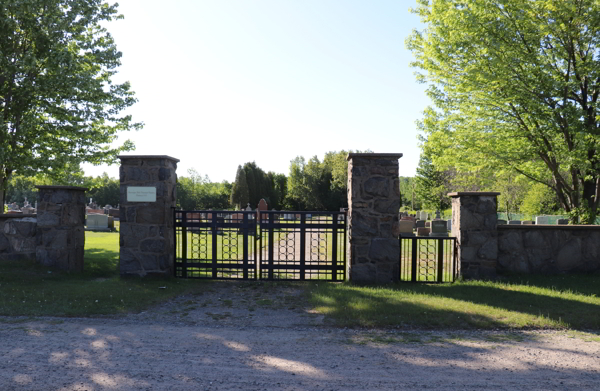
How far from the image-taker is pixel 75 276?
8602 millimetres

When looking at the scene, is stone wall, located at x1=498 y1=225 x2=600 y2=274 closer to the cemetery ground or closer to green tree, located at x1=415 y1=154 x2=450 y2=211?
the cemetery ground

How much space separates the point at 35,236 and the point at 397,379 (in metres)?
9.04

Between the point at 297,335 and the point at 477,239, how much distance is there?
4.98m

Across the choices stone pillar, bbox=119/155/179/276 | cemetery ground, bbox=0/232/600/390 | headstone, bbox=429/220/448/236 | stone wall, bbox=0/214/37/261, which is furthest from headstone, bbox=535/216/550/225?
stone wall, bbox=0/214/37/261

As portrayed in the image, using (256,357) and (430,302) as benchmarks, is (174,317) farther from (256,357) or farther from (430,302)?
(430,302)

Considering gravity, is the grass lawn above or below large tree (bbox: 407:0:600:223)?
below

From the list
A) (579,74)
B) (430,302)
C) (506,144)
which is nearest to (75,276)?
(430,302)

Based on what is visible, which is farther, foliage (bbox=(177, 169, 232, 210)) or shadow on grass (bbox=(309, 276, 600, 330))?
foliage (bbox=(177, 169, 232, 210))

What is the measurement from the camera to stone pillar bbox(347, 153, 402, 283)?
317 inches

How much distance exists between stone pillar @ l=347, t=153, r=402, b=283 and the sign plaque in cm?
394

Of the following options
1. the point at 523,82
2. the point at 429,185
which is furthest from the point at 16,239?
the point at 429,185

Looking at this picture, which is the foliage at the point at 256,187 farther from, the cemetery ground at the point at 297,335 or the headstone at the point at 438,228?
the cemetery ground at the point at 297,335

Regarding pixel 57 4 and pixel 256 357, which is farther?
pixel 57 4

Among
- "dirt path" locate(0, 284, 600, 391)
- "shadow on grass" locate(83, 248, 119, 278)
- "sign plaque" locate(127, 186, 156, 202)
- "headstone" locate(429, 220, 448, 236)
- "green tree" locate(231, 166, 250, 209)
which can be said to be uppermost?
"green tree" locate(231, 166, 250, 209)
